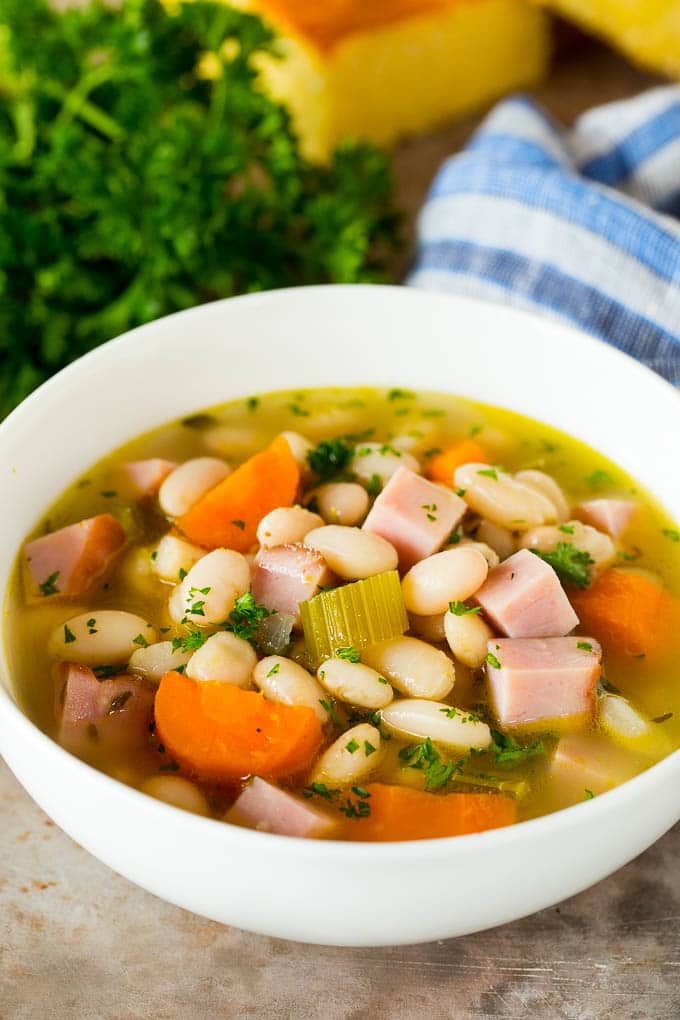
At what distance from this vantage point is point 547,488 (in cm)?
211

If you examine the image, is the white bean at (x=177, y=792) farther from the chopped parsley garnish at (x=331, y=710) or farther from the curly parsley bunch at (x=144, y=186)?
the curly parsley bunch at (x=144, y=186)

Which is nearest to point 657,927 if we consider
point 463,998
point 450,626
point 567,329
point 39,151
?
point 463,998

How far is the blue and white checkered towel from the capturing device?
262cm

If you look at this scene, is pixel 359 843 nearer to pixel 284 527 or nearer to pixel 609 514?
pixel 284 527

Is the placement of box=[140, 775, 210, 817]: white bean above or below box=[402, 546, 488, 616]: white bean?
below

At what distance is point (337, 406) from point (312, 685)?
817 millimetres

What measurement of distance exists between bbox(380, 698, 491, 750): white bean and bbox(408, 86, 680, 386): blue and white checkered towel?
1139 mm

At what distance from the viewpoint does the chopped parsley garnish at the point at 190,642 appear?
1761 mm

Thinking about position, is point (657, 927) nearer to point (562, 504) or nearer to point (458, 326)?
point (562, 504)

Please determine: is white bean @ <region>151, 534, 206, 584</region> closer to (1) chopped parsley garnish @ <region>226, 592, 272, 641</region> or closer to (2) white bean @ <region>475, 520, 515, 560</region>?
(1) chopped parsley garnish @ <region>226, 592, 272, 641</region>

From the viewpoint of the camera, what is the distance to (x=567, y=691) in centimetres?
172

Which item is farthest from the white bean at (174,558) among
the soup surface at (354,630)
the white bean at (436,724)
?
the white bean at (436,724)

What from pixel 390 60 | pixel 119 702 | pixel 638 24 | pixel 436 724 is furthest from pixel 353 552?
pixel 638 24

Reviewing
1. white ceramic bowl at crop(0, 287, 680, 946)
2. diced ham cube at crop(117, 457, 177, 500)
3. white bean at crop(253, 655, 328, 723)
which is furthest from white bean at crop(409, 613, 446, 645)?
diced ham cube at crop(117, 457, 177, 500)
